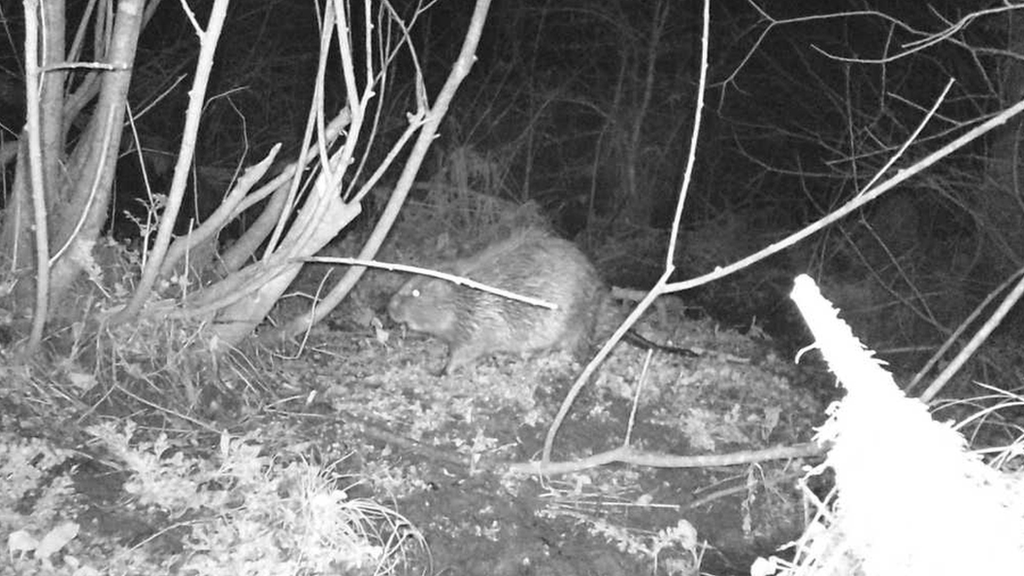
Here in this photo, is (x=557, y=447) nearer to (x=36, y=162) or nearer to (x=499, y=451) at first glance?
(x=499, y=451)

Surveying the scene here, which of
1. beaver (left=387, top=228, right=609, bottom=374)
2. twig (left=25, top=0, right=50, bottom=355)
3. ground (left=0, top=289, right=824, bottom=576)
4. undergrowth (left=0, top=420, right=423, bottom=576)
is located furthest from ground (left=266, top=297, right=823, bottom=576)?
twig (left=25, top=0, right=50, bottom=355)

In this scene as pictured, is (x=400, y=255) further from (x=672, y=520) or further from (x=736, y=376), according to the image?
(x=672, y=520)

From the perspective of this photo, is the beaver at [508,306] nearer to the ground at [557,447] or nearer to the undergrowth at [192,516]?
the ground at [557,447]

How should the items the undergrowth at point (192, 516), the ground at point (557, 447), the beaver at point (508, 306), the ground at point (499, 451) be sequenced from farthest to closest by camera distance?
the beaver at point (508, 306), the ground at point (557, 447), the ground at point (499, 451), the undergrowth at point (192, 516)

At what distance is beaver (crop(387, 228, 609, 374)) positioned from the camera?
5402 millimetres

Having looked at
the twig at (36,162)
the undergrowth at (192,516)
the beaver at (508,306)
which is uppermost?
the twig at (36,162)

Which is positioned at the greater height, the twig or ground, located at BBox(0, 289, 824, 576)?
the twig

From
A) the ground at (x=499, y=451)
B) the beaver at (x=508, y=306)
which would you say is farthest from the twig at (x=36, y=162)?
the beaver at (x=508, y=306)

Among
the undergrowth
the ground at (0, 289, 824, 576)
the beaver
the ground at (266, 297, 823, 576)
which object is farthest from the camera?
the beaver

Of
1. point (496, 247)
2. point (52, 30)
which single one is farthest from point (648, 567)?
point (52, 30)

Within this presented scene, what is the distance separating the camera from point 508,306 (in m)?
5.45

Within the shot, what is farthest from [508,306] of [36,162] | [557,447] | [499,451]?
[36,162]

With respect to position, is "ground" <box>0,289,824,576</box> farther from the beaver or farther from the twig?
the twig

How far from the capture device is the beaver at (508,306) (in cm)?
540
